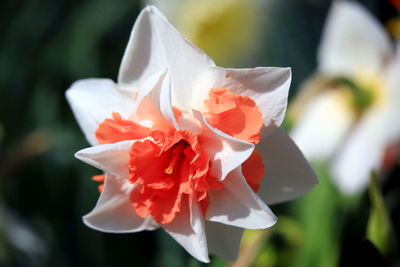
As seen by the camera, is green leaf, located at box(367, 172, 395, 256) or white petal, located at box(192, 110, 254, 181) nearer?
white petal, located at box(192, 110, 254, 181)

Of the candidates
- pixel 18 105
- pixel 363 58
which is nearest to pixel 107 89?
pixel 363 58

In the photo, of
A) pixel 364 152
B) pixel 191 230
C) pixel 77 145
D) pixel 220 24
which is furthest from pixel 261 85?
pixel 220 24

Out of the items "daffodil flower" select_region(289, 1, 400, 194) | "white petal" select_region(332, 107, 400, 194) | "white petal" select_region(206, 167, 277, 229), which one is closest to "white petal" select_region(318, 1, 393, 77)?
"daffodil flower" select_region(289, 1, 400, 194)

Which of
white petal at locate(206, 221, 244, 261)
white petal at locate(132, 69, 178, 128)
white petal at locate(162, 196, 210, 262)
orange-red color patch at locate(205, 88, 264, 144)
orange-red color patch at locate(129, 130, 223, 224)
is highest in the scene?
white petal at locate(132, 69, 178, 128)

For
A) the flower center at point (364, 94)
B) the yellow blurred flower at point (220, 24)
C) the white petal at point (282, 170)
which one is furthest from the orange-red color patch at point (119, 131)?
the yellow blurred flower at point (220, 24)

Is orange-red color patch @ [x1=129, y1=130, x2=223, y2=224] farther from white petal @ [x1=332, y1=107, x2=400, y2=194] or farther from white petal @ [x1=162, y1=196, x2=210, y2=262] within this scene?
white petal @ [x1=332, y1=107, x2=400, y2=194]

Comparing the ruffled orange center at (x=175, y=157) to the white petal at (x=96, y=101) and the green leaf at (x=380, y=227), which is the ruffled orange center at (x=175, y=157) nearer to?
the white petal at (x=96, y=101)
